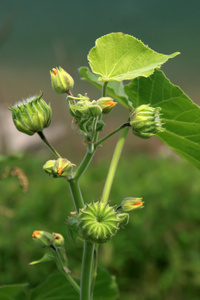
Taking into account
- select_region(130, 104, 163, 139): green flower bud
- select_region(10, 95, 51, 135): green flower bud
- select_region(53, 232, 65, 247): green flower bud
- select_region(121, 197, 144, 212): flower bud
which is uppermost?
select_region(10, 95, 51, 135): green flower bud

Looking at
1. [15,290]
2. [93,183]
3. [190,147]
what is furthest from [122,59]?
[93,183]

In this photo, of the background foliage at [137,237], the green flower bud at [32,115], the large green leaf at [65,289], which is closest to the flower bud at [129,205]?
the green flower bud at [32,115]

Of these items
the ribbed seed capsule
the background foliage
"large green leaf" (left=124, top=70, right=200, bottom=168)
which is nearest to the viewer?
the ribbed seed capsule

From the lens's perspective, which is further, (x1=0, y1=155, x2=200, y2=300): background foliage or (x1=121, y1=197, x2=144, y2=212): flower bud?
(x1=0, y1=155, x2=200, y2=300): background foliage

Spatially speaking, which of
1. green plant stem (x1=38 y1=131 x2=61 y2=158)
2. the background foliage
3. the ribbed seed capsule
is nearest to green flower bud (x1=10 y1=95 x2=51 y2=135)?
green plant stem (x1=38 y1=131 x2=61 y2=158)

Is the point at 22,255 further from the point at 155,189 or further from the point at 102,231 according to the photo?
the point at 102,231

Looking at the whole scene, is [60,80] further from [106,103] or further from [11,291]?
[11,291]

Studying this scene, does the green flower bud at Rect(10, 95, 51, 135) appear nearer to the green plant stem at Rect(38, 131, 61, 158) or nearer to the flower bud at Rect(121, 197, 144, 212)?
the green plant stem at Rect(38, 131, 61, 158)
